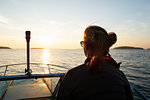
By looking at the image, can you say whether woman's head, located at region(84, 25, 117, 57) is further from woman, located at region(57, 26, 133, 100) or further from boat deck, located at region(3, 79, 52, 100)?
boat deck, located at region(3, 79, 52, 100)

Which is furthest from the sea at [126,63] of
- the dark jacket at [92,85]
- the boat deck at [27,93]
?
the dark jacket at [92,85]

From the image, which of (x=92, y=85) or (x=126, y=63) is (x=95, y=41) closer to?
(x=92, y=85)

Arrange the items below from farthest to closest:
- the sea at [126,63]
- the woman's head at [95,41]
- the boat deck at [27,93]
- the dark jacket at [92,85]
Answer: the sea at [126,63], the boat deck at [27,93], the woman's head at [95,41], the dark jacket at [92,85]

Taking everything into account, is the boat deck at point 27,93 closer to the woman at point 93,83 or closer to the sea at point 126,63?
the sea at point 126,63

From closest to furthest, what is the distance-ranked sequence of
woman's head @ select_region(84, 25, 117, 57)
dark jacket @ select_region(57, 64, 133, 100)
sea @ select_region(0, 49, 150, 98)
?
dark jacket @ select_region(57, 64, 133, 100) → woman's head @ select_region(84, 25, 117, 57) → sea @ select_region(0, 49, 150, 98)

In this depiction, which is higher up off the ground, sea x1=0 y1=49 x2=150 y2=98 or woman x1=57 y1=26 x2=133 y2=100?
woman x1=57 y1=26 x2=133 y2=100

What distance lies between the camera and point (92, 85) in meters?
0.99

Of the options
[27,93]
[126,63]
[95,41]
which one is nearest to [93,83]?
[95,41]

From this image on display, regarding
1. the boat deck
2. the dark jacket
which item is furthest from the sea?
the dark jacket

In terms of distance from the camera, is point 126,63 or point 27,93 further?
point 126,63

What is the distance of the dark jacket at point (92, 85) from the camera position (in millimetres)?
988

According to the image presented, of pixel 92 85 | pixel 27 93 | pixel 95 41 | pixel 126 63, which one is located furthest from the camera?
pixel 126 63

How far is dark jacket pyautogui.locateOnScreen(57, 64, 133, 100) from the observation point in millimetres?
988

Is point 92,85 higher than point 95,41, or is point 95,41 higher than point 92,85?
point 95,41
